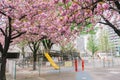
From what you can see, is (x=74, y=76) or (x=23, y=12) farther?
(x=74, y=76)

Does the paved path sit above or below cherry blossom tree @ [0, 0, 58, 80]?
below

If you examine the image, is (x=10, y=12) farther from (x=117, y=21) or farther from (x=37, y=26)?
(x=117, y=21)

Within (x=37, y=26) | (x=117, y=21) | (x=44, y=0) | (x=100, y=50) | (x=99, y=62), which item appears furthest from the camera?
(x=100, y=50)

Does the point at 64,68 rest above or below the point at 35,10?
below

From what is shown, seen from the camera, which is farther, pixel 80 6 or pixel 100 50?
pixel 100 50

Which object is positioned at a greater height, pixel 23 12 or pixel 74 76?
pixel 23 12

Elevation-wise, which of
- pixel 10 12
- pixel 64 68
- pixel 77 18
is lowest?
pixel 64 68

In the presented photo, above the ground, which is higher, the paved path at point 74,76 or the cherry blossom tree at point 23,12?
the cherry blossom tree at point 23,12

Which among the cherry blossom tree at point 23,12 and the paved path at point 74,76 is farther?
the paved path at point 74,76

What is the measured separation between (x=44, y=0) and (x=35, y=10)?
74 cm

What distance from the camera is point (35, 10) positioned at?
1190 centimetres

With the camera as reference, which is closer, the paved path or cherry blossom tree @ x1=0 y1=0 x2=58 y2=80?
cherry blossom tree @ x1=0 y1=0 x2=58 y2=80

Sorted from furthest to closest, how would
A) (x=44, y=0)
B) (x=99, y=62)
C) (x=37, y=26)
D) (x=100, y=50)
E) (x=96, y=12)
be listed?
(x=100, y=50), (x=99, y=62), (x=37, y=26), (x=44, y=0), (x=96, y=12)

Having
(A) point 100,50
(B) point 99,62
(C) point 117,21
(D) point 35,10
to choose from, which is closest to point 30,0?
(D) point 35,10
